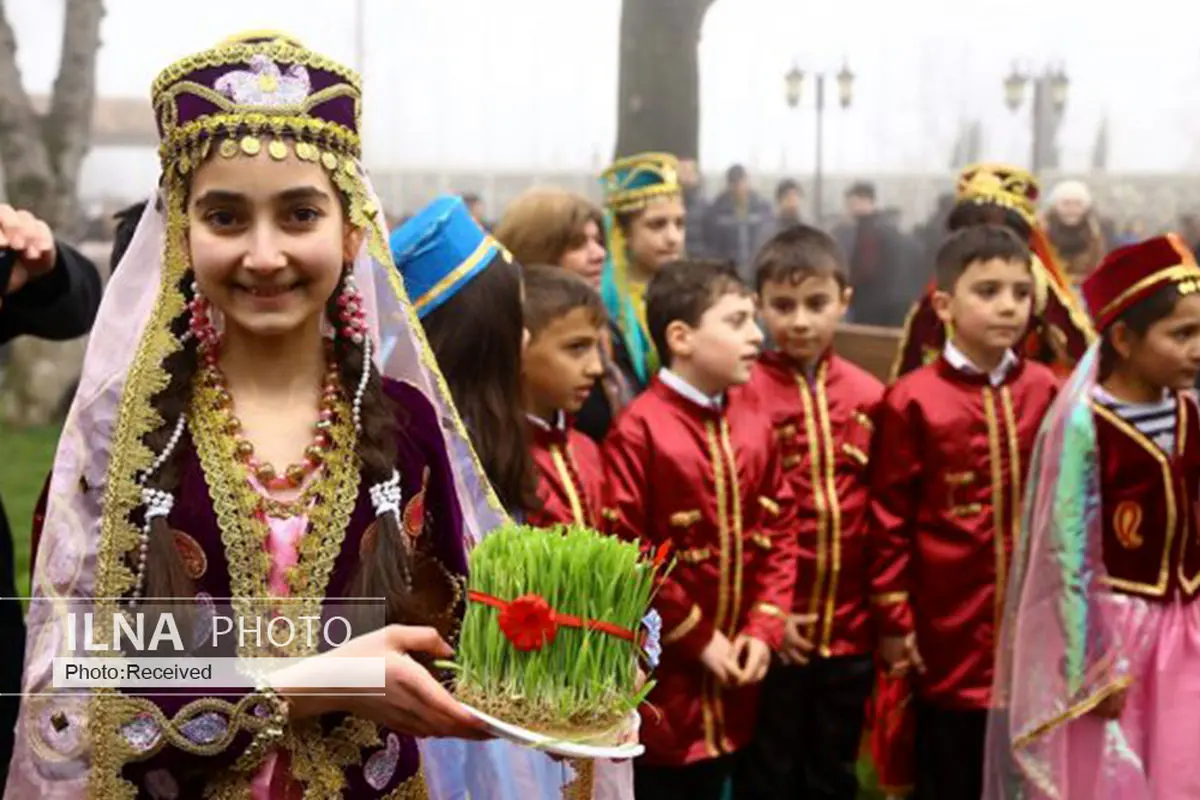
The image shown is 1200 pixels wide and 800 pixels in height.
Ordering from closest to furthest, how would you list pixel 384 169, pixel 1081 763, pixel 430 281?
pixel 430 281 < pixel 1081 763 < pixel 384 169

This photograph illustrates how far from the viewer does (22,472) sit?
6.68 m

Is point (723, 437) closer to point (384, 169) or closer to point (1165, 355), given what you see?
point (1165, 355)

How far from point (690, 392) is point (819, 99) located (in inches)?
321

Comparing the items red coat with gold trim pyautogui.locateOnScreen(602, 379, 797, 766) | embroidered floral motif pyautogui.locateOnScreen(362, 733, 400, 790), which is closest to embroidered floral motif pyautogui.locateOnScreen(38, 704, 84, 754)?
embroidered floral motif pyautogui.locateOnScreen(362, 733, 400, 790)

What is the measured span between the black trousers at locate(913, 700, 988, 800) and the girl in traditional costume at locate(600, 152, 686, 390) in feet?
4.86

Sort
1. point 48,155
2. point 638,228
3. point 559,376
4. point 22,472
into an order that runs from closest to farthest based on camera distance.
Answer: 1. point 559,376
2. point 638,228
3. point 22,472
4. point 48,155

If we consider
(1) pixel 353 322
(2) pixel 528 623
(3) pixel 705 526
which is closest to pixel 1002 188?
(3) pixel 705 526

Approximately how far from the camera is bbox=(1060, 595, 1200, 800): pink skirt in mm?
3363

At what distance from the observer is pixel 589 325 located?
3262mm

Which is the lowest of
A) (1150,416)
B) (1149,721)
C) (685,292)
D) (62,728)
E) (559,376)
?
(1149,721)

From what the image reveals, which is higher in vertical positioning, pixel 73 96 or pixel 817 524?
pixel 73 96

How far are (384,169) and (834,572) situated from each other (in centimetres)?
617

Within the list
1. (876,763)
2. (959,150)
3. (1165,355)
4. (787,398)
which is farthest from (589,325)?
(959,150)

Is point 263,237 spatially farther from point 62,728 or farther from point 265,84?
point 62,728
